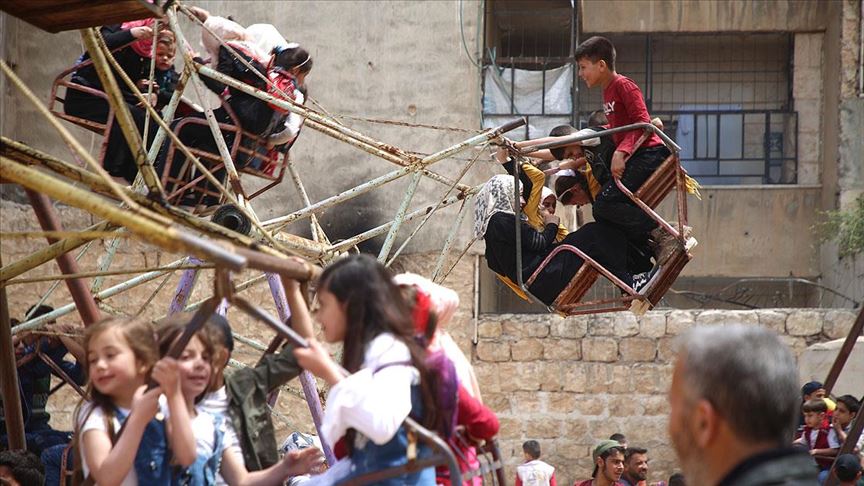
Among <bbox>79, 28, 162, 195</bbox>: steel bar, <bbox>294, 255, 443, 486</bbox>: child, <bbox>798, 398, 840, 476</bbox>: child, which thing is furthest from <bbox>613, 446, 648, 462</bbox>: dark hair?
<bbox>294, 255, 443, 486</bbox>: child

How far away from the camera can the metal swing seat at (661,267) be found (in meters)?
7.34

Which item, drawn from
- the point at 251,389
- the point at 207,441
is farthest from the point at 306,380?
the point at 207,441

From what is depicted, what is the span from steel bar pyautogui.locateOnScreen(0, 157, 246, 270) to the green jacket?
76 centimetres

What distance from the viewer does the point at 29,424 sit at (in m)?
9.26

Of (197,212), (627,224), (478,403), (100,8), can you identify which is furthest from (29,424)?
(478,403)

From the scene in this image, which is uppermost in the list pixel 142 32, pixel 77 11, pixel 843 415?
pixel 77 11

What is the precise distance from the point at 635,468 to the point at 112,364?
5.69 m

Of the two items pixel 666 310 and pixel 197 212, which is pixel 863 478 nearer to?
Answer: pixel 197 212

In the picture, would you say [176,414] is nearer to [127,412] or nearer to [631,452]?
[127,412]

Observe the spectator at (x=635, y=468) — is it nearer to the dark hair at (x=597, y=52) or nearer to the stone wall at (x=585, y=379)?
the dark hair at (x=597, y=52)

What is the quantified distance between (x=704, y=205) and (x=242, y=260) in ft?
41.7

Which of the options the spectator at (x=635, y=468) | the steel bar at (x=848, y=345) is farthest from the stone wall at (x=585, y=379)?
the steel bar at (x=848, y=345)

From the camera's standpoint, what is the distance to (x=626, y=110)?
294 inches

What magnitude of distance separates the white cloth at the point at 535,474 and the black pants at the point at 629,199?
3246 mm
